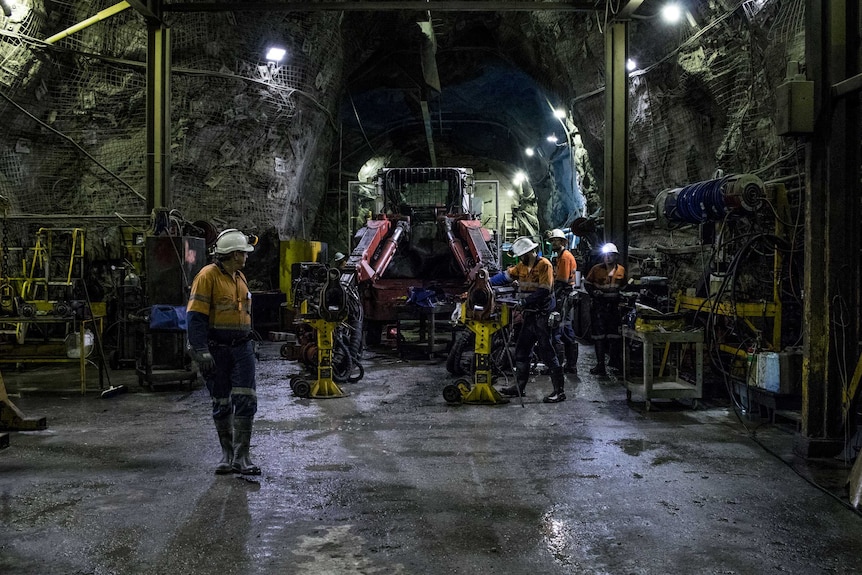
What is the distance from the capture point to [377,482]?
4633 millimetres

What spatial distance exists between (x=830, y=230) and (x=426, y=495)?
3602mm

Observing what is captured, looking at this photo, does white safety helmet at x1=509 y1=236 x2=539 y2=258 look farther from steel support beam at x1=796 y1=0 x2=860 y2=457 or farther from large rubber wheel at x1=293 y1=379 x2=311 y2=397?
steel support beam at x1=796 y1=0 x2=860 y2=457

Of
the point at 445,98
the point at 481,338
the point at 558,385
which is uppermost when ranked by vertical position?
the point at 445,98

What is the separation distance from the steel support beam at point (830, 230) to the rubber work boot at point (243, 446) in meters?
4.16

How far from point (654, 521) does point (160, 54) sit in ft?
30.2

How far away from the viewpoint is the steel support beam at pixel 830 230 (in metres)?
5.12

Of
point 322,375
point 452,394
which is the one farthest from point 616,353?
point 322,375

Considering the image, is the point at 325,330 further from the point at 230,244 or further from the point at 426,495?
the point at 426,495

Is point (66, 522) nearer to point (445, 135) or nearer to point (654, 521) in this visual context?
point (654, 521)

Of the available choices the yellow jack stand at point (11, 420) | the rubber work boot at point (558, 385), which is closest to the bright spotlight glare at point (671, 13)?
the rubber work boot at point (558, 385)

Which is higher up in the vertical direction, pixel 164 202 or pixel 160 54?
pixel 160 54

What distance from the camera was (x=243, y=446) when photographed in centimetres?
483

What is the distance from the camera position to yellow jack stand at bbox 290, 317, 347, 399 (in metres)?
7.48

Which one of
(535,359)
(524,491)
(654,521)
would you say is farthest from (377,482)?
(535,359)
